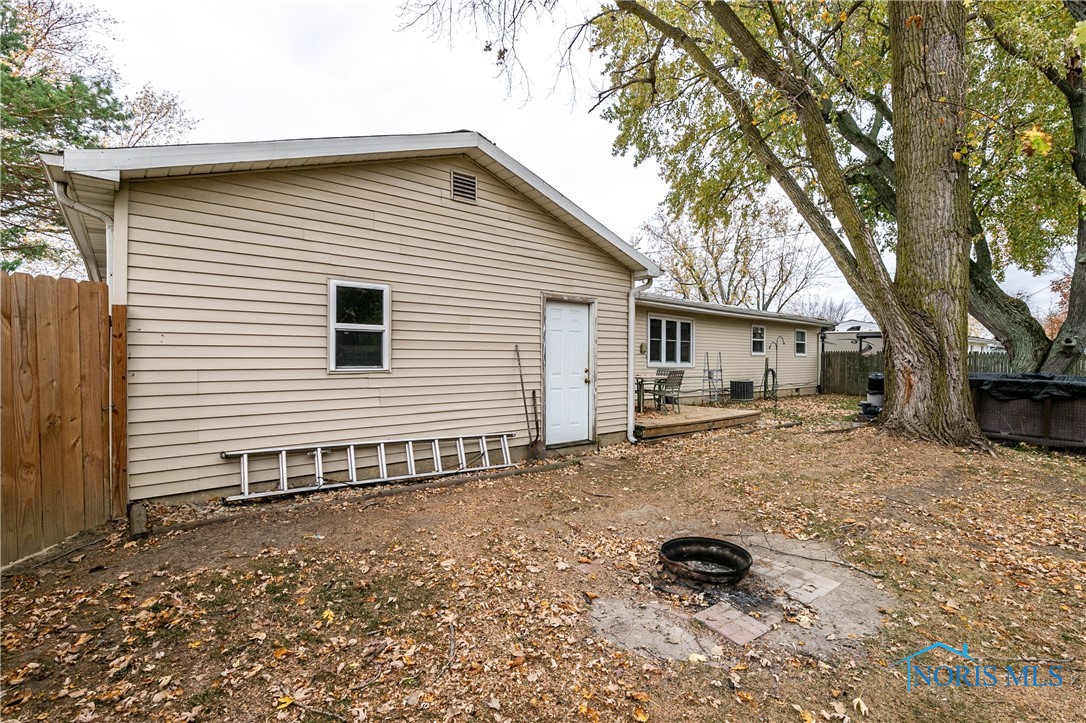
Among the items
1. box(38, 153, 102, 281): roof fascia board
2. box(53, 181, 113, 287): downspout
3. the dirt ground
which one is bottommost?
the dirt ground

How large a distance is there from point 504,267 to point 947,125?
6.93m

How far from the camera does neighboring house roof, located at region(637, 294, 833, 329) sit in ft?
37.8

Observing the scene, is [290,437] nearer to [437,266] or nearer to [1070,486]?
[437,266]

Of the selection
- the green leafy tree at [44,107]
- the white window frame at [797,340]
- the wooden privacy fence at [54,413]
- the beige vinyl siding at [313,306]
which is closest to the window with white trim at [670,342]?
the beige vinyl siding at [313,306]

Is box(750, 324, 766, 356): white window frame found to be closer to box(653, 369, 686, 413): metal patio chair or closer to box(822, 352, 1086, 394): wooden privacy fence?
box(822, 352, 1086, 394): wooden privacy fence

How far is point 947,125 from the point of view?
704 cm

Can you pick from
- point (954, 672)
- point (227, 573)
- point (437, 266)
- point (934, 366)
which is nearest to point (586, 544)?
point (954, 672)

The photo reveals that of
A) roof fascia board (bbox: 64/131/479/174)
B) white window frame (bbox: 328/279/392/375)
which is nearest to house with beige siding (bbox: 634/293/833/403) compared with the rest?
roof fascia board (bbox: 64/131/479/174)

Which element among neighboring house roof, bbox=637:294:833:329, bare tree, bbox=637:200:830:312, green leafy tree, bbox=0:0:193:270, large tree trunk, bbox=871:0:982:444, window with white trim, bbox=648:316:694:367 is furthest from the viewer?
bare tree, bbox=637:200:830:312

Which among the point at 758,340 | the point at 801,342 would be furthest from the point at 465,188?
the point at 801,342

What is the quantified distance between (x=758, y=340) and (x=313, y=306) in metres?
14.2

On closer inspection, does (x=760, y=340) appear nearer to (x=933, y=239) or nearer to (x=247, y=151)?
(x=933, y=239)

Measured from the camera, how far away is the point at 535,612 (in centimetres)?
285

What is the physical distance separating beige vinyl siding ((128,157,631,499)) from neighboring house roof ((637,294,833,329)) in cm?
483
